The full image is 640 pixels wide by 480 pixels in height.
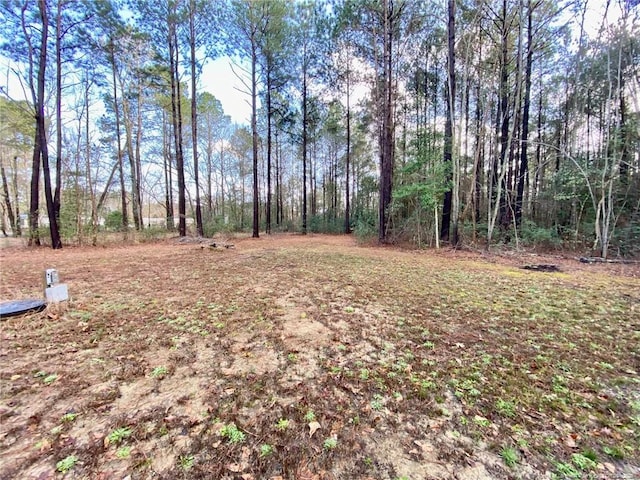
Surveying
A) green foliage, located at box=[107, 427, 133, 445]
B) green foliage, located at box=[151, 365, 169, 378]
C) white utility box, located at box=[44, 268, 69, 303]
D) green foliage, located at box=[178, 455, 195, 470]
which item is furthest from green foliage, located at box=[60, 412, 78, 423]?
white utility box, located at box=[44, 268, 69, 303]

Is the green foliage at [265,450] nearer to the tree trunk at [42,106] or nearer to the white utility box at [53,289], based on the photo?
the white utility box at [53,289]

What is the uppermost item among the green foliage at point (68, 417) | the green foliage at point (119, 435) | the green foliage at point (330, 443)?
the green foliage at point (68, 417)

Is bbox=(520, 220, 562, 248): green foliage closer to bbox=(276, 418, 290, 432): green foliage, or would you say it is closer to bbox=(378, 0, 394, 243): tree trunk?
bbox=(378, 0, 394, 243): tree trunk

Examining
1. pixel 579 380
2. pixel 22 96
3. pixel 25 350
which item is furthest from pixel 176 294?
pixel 22 96

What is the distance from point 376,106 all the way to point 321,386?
37.4ft

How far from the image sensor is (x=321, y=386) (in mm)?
1740

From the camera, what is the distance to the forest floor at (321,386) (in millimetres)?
1198

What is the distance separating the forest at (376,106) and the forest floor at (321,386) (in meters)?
5.67

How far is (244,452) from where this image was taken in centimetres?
124

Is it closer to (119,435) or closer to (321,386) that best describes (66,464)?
(119,435)

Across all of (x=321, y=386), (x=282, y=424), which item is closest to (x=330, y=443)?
(x=282, y=424)

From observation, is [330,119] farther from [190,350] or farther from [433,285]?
[190,350]

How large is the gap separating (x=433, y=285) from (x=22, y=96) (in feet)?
43.8

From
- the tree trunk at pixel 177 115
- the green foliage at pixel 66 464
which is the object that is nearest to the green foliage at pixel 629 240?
the green foliage at pixel 66 464
